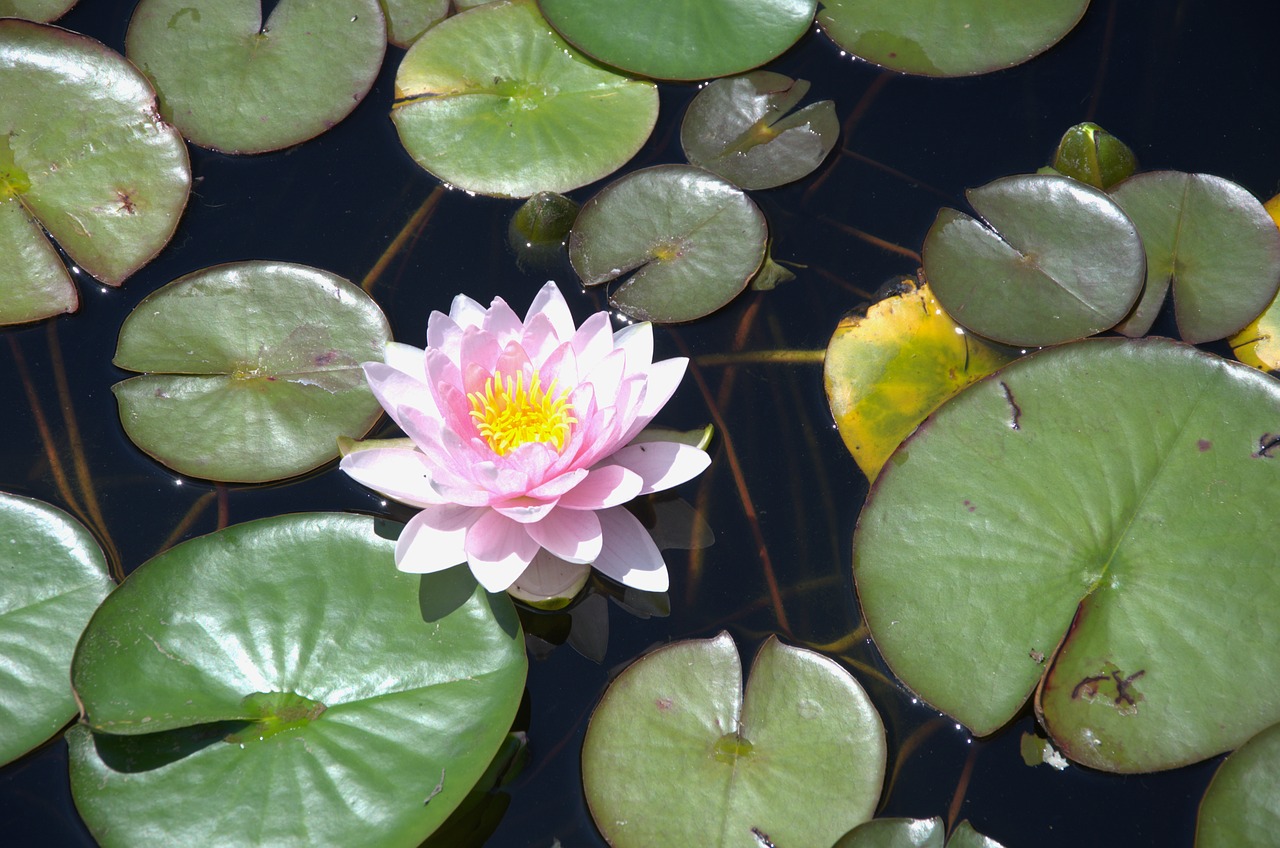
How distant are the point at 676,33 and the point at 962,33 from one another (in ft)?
3.63

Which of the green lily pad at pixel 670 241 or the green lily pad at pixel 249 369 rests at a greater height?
the green lily pad at pixel 670 241

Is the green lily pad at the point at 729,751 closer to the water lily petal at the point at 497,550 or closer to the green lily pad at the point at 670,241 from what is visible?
the water lily petal at the point at 497,550

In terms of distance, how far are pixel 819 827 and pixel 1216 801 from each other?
3.10 ft

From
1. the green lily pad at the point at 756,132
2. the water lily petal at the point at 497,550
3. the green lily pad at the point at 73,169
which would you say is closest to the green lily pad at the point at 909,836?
the water lily petal at the point at 497,550

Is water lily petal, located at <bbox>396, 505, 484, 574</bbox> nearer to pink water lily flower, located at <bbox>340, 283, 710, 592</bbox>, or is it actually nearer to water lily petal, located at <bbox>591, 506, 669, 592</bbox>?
pink water lily flower, located at <bbox>340, 283, 710, 592</bbox>

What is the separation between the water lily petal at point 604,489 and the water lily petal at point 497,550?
0.15 metres

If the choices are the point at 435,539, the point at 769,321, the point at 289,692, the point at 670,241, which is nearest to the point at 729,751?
the point at 435,539

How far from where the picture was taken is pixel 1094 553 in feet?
7.83

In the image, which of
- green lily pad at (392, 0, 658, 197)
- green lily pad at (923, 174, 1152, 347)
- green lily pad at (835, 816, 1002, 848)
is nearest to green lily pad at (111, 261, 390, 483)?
green lily pad at (392, 0, 658, 197)

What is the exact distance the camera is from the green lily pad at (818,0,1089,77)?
3404 millimetres

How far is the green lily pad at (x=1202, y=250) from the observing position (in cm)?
290

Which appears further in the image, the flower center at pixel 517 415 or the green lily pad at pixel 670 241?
the green lily pad at pixel 670 241

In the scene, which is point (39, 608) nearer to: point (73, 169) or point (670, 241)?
point (73, 169)

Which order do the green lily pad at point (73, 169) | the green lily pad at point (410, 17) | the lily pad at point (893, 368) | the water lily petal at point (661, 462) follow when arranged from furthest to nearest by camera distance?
the green lily pad at point (410, 17)
the green lily pad at point (73, 169)
the lily pad at point (893, 368)
the water lily petal at point (661, 462)
